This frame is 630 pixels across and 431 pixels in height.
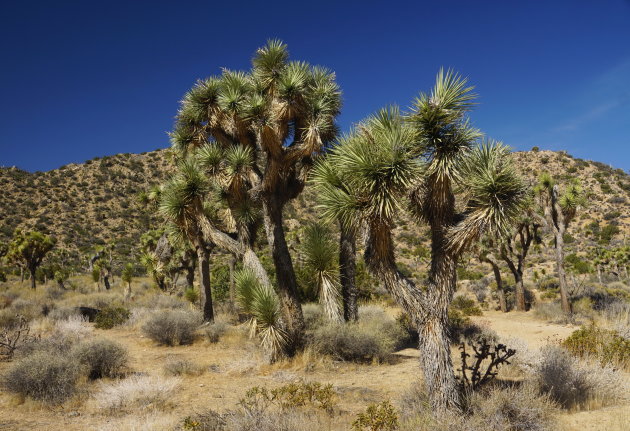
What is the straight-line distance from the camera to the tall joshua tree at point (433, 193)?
5641 mm

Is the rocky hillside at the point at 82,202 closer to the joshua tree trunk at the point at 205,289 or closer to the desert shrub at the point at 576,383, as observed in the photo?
the joshua tree trunk at the point at 205,289

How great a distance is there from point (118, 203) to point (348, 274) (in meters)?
47.3

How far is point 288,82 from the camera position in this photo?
377 inches

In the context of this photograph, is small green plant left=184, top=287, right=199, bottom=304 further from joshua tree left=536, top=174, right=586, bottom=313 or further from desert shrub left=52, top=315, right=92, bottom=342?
joshua tree left=536, top=174, right=586, bottom=313

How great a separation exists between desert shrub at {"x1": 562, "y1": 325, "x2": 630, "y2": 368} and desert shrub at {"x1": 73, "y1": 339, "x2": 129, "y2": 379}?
9.58 metres

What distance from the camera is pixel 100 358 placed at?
29.7 feet

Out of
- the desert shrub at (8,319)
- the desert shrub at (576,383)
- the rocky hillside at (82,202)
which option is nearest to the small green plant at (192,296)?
the desert shrub at (8,319)

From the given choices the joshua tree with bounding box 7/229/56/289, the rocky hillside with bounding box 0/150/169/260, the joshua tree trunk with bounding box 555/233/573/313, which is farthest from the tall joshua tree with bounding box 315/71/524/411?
the rocky hillside with bounding box 0/150/169/260

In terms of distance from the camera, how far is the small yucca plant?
9.34m

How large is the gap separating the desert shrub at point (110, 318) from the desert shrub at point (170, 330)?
9.75ft

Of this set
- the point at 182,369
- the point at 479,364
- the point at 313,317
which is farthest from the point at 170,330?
the point at 479,364

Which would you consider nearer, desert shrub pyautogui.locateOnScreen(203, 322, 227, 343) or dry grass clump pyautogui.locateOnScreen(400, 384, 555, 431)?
dry grass clump pyautogui.locateOnScreen(400, 384, 555, 431)

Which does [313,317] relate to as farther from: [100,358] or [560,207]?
[560,207]

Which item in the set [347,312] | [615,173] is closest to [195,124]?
[347,312]
